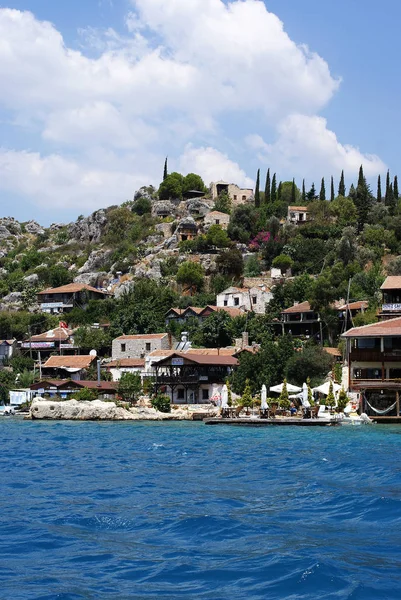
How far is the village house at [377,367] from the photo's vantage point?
42594 millimetres

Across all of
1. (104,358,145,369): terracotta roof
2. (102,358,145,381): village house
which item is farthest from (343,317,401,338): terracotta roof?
(104,358,145,369): terracotta roof

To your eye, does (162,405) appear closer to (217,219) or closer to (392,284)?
(392,284)

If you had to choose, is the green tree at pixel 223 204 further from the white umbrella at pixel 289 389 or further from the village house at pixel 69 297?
the white umbrella at pixel 289 389

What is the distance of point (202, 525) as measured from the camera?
14.1m

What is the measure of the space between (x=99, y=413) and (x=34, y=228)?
10418 centimetres

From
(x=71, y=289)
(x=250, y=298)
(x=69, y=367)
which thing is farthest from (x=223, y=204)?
(x=69, y=367)

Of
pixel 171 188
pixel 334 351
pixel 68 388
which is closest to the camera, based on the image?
pixel 68 388

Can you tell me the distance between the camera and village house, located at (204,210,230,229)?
108500mm

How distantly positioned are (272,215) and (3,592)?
97671mm

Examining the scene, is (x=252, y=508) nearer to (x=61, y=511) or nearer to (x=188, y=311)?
(x=61, y=511)

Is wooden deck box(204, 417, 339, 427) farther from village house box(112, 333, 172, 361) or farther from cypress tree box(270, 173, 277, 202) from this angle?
cypress tree box(270, 173, 277, 202)

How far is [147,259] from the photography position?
338 ft

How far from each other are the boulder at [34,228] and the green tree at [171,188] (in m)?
34.0

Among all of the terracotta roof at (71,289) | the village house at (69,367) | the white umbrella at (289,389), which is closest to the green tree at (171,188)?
the terracotta roof at (71,289)
